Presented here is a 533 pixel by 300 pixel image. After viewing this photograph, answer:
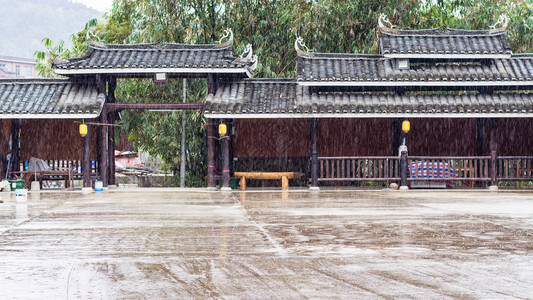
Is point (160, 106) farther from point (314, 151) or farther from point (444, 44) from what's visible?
point (444, 44)

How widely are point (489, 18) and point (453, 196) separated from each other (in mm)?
9857

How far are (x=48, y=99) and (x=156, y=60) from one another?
2.82 metres

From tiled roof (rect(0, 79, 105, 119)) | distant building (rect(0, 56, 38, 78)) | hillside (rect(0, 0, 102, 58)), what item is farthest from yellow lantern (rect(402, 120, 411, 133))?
hillside (rect(0, 0, 102, 58))

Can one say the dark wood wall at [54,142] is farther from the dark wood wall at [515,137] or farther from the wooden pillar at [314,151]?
the dark wood wall at [515,137]

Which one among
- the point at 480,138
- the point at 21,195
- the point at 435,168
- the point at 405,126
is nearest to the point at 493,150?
the point at 480,138

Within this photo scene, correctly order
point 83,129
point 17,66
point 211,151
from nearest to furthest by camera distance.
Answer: point 83,129 < point 211,151 < point 17,66

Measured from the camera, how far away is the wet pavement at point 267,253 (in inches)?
179

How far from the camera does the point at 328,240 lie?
22.9ft

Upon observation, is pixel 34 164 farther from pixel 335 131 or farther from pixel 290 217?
pixel 290 217

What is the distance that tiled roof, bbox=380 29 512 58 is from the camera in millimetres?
17172

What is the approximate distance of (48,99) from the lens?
1692cm

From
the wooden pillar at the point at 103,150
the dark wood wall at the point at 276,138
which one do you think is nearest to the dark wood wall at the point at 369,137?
the dark wood wall at the point at 276,138

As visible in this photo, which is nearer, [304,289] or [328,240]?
[304,289]

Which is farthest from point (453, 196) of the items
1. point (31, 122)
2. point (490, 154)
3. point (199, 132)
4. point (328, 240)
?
point (31, 122)
